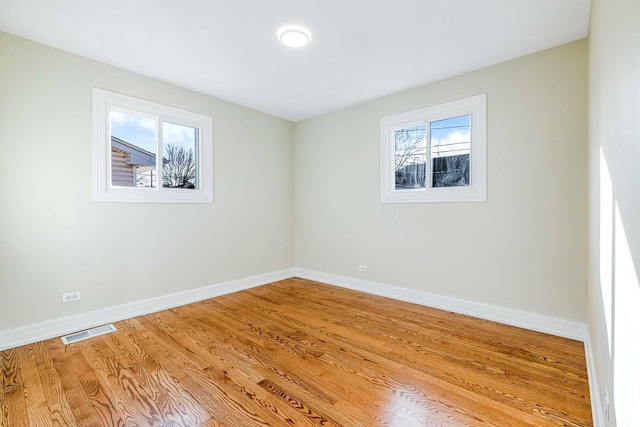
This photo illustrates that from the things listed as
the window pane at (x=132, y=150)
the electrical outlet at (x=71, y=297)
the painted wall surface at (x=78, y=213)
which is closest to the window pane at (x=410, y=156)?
the painted wall surface at (x=78, y=213)

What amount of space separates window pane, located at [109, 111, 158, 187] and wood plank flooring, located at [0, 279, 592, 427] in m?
1.55

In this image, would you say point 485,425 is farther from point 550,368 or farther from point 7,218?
point 7,218

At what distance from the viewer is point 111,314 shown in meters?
3.05

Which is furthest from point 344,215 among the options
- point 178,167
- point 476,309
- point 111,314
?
point 111,314

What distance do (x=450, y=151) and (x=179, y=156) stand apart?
10.9ft

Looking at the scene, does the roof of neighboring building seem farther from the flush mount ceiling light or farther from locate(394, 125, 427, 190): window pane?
locate(394, 125, 427, 190): window pane

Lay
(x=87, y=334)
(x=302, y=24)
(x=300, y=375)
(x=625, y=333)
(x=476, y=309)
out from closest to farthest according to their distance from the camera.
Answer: (x=625, y=333) < (x=300, y=375) < (x=302, y=24) < (x=87, y=334) < (x=476, y=309)

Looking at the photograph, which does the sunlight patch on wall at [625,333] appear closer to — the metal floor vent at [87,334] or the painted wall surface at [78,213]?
the metal floor vent at [87,334]

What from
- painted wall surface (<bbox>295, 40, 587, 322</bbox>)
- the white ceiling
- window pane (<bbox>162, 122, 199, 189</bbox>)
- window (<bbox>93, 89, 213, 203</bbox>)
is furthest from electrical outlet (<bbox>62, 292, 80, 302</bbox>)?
painted wall surface (<bbox>295, 40, 587, 322</bbox>)

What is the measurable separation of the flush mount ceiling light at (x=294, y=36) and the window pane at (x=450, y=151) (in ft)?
6.04

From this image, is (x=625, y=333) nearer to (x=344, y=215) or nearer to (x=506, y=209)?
(x=506, y=209)

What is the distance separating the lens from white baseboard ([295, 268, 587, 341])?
2.66m

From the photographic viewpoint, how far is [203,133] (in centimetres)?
385

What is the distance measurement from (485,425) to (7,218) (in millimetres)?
3824
